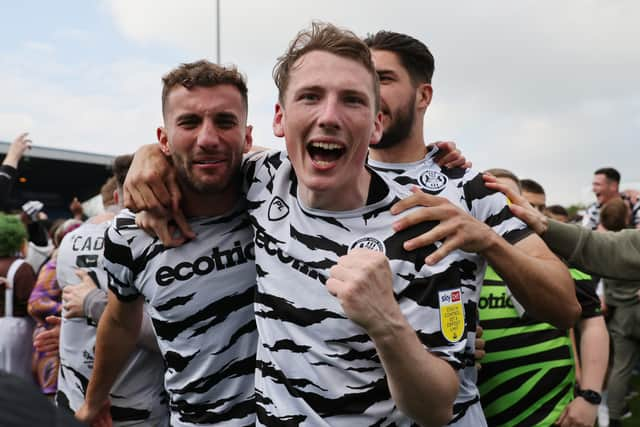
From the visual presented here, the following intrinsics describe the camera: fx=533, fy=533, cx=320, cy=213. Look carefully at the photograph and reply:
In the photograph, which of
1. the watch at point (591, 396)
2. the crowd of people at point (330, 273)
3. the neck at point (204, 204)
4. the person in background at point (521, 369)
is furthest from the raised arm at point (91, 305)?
the watch at point (591, 396)

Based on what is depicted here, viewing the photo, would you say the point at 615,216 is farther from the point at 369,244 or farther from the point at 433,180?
the point at 369,244

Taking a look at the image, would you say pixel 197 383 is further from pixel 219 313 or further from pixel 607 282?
pixel 607 282

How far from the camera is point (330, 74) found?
5.69ft

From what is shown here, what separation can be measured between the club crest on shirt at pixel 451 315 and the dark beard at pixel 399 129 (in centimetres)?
100

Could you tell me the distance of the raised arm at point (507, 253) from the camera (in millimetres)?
A: 1671

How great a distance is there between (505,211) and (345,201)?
78 cm

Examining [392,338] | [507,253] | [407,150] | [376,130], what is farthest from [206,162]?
[507,253]

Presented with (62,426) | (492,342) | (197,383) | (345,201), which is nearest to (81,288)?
(197,383)

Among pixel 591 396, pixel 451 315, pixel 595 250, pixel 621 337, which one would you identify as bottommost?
pixel 621 337

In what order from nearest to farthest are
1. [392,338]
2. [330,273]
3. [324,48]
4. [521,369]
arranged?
[392,338]
[330,273]
[324,48]
[521,369]

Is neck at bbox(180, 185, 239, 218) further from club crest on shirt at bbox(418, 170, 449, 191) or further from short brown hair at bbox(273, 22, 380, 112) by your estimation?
club crest on shirt at bbox(418, 170, 449, 191)

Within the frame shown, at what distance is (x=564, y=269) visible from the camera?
2.10m

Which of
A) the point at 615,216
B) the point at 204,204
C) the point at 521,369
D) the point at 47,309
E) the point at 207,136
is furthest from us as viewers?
the point at 615,216

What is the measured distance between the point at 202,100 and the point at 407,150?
954 millimetres
